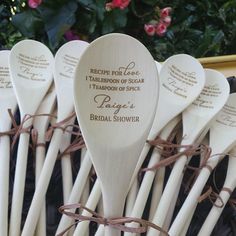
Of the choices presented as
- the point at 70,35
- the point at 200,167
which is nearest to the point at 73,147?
the point at 200,167

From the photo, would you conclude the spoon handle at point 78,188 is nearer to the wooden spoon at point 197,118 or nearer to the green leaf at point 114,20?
the wooden spoon at point 197,118

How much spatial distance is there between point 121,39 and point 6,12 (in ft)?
1.78

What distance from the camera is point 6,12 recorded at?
852 millimetres

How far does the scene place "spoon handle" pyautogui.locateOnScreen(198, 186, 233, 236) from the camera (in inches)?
17.3

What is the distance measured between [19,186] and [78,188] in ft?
0.18

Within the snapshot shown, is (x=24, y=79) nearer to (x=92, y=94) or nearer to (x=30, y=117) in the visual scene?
(x=30, y=117)

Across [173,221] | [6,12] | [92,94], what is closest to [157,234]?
[173,221]

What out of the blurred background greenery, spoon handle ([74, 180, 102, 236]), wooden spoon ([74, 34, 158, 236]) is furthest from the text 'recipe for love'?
the blurred background greenery

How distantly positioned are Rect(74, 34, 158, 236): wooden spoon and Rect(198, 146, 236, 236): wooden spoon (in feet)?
0.40

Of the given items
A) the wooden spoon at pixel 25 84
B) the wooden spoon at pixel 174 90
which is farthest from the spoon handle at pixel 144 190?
the wooden spoon at pixel 25 84

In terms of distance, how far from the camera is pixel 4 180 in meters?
0.44

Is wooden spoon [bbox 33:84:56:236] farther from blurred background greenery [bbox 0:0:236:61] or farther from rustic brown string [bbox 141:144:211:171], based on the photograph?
blurred background greenery [bbox 0:0:236:61]

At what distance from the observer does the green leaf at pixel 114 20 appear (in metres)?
0.77

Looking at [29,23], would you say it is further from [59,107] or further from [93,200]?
[93,200]
